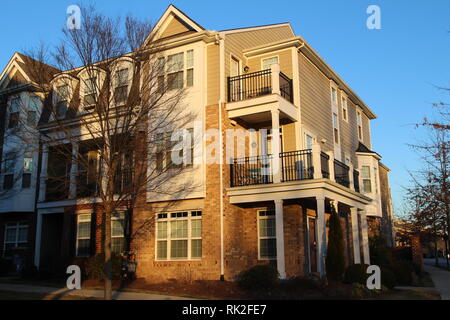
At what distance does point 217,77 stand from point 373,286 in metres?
9.67

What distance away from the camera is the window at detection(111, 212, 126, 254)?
20062 mm

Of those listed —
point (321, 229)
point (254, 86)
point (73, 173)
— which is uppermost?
point (254, 86)

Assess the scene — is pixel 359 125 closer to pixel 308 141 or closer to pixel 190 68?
pixel 308 141

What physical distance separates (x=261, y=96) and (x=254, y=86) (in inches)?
70.9

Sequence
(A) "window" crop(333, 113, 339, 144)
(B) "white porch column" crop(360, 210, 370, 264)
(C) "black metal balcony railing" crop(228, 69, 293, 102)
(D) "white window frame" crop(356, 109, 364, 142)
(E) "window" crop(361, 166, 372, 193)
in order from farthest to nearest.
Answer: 1. (D) "white window frame" crop(356, 109, 364, 142)
2. (E) "window" crop(361, 166, 372, 193)
3. (A) "window" crop(333, 113, 339, 144)
4. (B) "white porch column" crop(360, 210, 370, 264)
5. (C) "black metal balcony railing" crop(228, 69, 293, 102)

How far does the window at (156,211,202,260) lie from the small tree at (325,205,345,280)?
4801 millimetres

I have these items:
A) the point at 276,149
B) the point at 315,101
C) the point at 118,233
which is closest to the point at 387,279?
the point at 276,149

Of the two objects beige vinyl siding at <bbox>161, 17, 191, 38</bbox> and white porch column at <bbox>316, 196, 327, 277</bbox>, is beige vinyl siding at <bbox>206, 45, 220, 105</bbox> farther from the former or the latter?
white porch column at <bbox>316, 196, 327, 277</bbox>

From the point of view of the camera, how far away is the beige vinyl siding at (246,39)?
19.5 m

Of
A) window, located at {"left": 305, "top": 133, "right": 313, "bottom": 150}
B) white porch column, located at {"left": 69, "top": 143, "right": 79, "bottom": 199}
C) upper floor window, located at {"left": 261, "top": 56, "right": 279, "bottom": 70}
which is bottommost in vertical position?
white porch column, located at {"left": 69, "top": 143, "right": 79, "bottom": 199}

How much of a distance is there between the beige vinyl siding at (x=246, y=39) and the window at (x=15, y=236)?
13.3 meters

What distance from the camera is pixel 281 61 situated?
2027cm

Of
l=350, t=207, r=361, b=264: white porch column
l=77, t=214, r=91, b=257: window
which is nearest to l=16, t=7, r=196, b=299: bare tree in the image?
l=77, t=214, r=91, b=257: window
